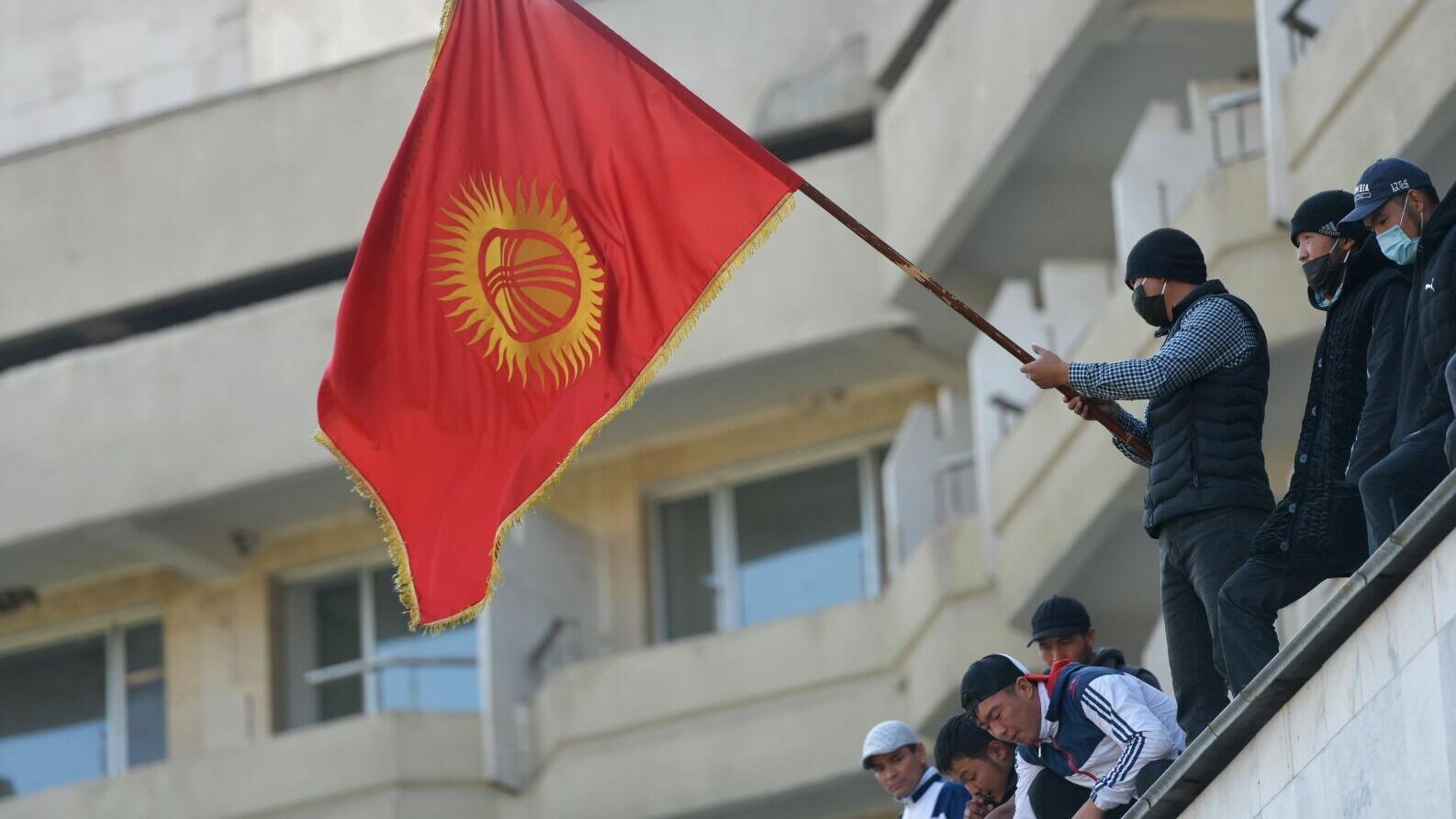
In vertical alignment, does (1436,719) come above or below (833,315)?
below

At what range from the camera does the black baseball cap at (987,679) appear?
9188mm

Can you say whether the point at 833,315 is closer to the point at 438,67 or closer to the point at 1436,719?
the point at 438,67

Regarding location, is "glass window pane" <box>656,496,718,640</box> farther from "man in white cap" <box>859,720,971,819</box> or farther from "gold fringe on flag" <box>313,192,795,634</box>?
"man in white cap" <box>859,720,971,819</box>

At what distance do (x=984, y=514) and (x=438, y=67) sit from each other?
761 centimetres

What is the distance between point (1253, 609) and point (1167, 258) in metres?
1.11

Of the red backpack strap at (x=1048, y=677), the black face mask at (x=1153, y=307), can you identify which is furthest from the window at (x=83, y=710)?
the black face mask at (x=1153, y=307)

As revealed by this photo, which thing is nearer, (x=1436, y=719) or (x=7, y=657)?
(x=1436, y=719)

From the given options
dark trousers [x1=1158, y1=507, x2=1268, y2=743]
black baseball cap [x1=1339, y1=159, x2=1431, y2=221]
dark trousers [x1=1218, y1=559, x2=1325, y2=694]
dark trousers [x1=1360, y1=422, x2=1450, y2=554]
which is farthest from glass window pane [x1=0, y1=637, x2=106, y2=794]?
dark trousers [x1=1360, y1=422, x2=1450, y2=554]

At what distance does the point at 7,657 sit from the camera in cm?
2478

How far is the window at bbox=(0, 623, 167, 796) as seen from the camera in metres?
24.1

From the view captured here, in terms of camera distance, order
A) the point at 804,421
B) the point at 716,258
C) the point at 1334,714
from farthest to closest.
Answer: the point at 804,421, the point at 716,258, the point at 1334,714

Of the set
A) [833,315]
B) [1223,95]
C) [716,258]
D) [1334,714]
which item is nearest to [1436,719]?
[1334,714]

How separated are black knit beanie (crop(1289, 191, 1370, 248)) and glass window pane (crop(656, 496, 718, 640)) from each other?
13742mm

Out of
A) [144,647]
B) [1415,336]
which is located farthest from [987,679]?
[144,647]
